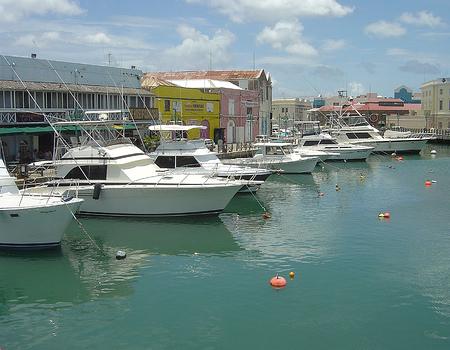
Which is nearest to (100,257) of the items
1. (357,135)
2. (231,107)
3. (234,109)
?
(231,107)

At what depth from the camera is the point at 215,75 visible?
248 feet

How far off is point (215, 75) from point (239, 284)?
59078 mm

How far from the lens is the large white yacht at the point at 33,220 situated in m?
21.1

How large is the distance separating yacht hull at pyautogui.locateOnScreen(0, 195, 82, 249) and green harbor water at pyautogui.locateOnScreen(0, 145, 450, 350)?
48 centimetres

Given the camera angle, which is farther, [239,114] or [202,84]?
[239,114]

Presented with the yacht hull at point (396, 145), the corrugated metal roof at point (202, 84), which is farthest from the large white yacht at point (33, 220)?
the yacht hull at point (396, 145)

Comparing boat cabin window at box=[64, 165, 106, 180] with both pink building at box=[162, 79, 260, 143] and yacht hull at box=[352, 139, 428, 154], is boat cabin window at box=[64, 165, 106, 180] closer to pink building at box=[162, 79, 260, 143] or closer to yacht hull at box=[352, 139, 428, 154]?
pink building at box=[162, 79, 260, 143]

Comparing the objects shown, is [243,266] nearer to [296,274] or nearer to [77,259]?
[296,274]

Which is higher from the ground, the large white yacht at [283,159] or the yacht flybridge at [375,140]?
the yacht flybridge at [375,140]

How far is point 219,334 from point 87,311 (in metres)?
4.08

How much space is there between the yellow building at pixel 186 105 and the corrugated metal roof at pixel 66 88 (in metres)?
2.62

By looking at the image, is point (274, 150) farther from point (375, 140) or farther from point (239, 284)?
point (239, 284)

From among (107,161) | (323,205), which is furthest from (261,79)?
(107,161)

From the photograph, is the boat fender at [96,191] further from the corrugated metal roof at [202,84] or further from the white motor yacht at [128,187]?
the corrugated metal roof at [202,84]
